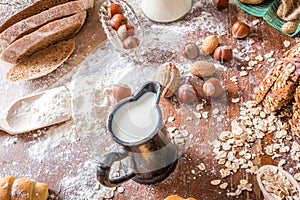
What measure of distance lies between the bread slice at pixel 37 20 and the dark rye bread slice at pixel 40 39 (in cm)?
3

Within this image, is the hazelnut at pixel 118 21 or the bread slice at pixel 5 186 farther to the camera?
the hazelnut at pixel 118 21

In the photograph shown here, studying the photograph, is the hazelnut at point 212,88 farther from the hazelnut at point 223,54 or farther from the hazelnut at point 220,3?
the hazelnut at point 220,3

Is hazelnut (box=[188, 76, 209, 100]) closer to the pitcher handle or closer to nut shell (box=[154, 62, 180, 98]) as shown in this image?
nut shell (box=[154, 62, 180, 98])

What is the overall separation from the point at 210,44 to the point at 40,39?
1.30 ft

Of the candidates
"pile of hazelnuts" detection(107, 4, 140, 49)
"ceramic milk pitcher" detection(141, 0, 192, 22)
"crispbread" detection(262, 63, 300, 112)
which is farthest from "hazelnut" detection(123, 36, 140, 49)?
"crispbread" detection(262, 63, 300, 112)

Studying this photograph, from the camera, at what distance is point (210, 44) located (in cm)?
133

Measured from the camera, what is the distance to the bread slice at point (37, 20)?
1.40 metres

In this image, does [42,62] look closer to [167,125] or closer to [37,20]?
[37,20]

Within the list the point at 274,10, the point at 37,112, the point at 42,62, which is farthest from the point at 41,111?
the point at 274,10

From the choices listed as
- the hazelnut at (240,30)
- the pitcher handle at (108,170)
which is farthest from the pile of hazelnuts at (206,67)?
the pitcher handle at (108,170)

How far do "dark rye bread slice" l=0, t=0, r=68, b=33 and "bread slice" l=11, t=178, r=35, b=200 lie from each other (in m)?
0.47

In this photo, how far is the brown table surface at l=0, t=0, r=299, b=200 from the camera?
1174 mm

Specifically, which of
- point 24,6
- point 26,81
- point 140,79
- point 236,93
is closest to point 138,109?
point 140,79

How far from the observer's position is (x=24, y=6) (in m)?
1.45
